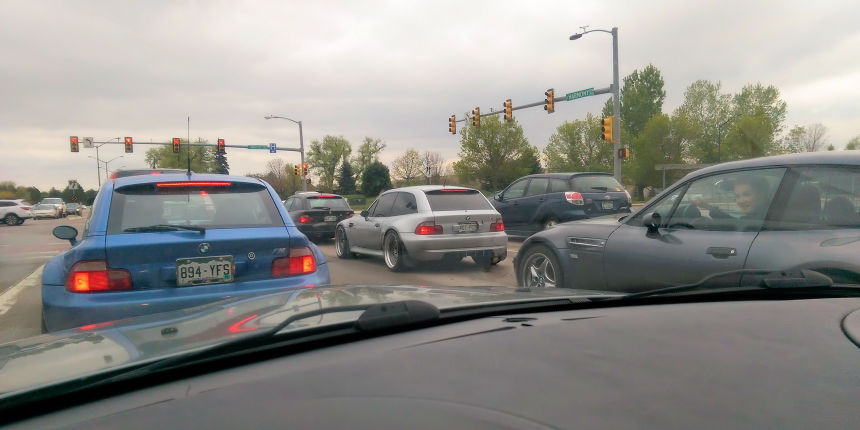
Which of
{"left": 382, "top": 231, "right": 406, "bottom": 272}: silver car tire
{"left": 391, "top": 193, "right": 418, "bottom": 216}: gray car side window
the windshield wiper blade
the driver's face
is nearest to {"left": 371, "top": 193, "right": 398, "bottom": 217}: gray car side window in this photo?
{"left": 391, "top": 193, "right": 418, "bottom": 216}: gray car side window

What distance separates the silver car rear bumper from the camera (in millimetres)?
8398

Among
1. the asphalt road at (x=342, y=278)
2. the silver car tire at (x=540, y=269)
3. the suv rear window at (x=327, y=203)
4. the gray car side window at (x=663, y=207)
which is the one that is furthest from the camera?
the suv rear window at (x=327, y=203)

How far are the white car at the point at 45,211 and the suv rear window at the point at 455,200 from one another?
141 feet

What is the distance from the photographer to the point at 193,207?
3949 mm

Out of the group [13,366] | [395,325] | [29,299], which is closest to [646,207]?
[395,325]

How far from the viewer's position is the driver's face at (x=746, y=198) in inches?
150

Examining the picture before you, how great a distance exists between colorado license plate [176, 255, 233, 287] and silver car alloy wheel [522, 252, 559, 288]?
10.7 feet

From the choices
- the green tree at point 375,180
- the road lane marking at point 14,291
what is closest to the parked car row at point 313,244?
the road lane marking at point 14,291

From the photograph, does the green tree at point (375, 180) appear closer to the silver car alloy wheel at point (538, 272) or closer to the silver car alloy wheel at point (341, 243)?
the silver car alloy wheel at point (341, 243)

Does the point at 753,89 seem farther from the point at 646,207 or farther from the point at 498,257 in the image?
the point at 646,207

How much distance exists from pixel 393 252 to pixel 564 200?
5.14 metres

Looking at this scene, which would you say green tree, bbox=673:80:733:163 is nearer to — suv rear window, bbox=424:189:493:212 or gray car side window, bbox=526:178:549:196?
gray car side window, bbox=526:178:549:196

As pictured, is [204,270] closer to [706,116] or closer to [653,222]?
[653,222]

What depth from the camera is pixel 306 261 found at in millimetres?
4035
